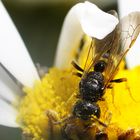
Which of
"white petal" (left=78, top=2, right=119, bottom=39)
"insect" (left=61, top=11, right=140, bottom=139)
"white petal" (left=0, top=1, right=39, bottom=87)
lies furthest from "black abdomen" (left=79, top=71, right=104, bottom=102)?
"white petal" (left=0, top=1, right=39, bottom=87)

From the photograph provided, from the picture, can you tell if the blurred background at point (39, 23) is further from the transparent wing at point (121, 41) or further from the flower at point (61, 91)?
the transparent wing at point (121, 41)

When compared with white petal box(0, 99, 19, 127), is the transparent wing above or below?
above

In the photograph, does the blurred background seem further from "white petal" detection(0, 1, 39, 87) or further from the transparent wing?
the transparent wing

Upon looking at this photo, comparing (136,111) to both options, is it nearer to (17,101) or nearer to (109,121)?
(109,121)

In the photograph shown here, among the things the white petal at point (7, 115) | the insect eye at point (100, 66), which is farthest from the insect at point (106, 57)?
the white petal at point (7, 115)

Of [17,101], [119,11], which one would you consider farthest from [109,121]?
[119,11]

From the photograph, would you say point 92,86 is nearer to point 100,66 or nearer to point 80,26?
point 100,66
